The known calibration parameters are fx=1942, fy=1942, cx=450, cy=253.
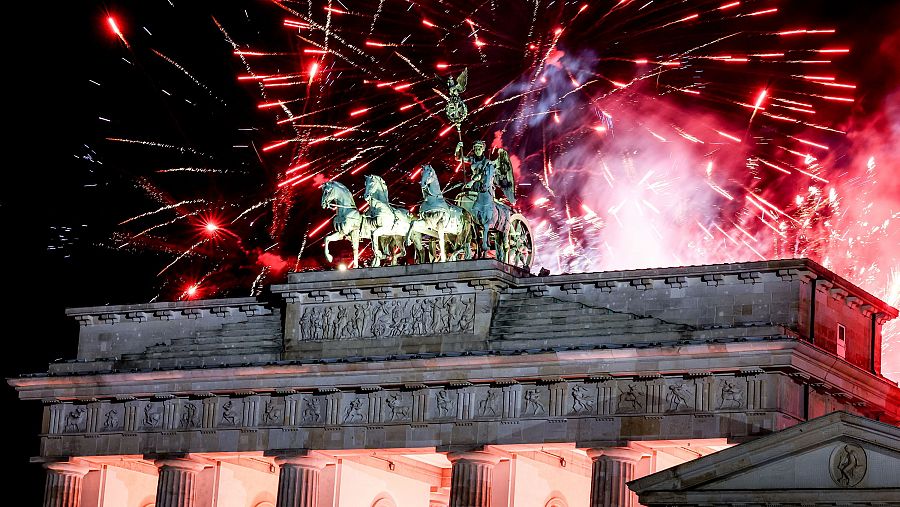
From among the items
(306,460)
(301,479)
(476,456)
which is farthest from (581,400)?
(301,479)

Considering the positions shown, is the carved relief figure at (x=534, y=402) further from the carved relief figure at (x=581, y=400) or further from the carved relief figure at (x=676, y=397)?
the carved relief figure at (x=676, y=397)

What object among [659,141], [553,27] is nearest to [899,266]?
[659,141]

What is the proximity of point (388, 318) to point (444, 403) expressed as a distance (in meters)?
3.28

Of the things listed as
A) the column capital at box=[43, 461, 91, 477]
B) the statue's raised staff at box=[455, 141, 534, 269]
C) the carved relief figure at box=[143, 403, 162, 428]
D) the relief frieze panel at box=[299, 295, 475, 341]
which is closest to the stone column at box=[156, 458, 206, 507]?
the carved relief figure at box=[143, 403, 162, 428]

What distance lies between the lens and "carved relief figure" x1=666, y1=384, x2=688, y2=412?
47.8 metres

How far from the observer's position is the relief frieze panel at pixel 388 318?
171ft

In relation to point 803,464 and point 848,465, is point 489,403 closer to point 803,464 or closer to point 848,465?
point 803,464

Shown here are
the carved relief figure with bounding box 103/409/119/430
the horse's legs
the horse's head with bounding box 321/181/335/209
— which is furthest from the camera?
the carved relief figure with bounding box 103/409/119/430

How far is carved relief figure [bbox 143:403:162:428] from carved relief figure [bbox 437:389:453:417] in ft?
30.6

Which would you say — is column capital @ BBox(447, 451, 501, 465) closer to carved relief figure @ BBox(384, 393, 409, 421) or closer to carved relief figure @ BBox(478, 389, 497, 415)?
carved relief figure @ BBox(478, 389, 497, 415)

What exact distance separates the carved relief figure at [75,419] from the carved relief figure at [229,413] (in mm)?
5268

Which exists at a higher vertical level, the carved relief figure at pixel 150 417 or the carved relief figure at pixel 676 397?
the carved relief figure at pixel 676 397

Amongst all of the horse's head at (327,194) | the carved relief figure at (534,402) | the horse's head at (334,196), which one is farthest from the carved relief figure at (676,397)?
the horse's head at (327,194)

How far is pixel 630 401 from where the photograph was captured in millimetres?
48500
